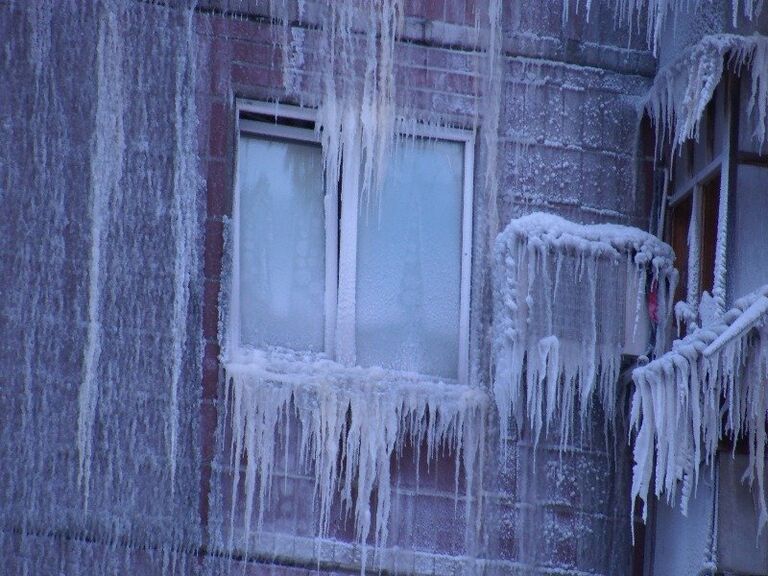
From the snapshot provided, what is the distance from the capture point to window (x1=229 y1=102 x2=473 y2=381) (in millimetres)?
11305

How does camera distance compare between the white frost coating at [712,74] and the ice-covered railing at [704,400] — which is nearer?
the ice-covered railing at [704,400]

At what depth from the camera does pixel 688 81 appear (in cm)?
1124

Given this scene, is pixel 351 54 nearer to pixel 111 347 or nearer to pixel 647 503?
pixel 111 347

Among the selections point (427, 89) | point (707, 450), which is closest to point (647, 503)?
point (707, 450)

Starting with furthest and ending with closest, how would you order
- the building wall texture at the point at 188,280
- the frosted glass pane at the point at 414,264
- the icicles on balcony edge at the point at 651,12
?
1. the icicles on balcony edge at the point at 651,12
2. the frosted glass pane at the point at 414,264
3. the building wall texture at the point at 188,280

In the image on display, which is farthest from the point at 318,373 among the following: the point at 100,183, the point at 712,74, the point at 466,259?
the point at 712,74

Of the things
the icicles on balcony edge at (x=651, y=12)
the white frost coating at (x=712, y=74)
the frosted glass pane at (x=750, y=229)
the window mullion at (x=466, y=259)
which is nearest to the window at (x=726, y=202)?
the frosted glass pane at (x=750, y=229)

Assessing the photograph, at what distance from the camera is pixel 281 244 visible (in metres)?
11.4

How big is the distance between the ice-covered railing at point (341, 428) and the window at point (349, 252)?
204 mm

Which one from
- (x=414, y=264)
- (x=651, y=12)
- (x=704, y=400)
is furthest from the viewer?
(x=651, y=12)

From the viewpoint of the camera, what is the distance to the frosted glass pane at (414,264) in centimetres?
1141

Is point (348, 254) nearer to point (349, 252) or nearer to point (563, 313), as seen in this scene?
point (349, 252)

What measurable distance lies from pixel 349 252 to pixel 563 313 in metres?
1.29

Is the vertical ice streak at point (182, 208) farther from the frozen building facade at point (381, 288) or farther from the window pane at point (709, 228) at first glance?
the window pane at point (709, 228)
